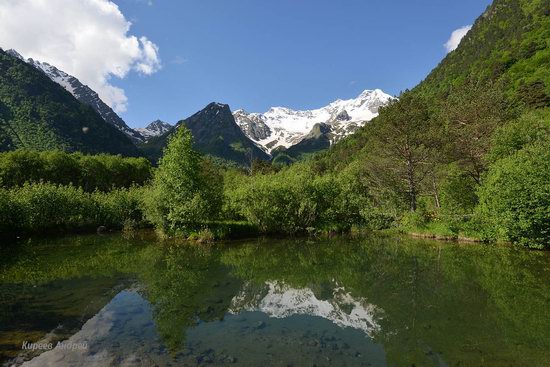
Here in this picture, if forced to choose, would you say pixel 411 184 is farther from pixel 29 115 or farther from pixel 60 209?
pixel 29 115

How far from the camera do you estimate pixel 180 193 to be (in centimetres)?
3422

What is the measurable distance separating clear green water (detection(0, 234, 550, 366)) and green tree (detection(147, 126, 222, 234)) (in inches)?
309

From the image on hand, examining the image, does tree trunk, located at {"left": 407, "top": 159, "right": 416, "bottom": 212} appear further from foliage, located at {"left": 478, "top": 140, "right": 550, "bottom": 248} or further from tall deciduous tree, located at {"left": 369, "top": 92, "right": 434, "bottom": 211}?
foliage, located at {"left": 478, "top": 140, "right": 550, "bottom": 248}

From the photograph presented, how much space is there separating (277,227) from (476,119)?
27032 mm

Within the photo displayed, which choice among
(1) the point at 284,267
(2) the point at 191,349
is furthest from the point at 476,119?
(2) the point at 191,349

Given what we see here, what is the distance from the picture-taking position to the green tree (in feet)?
111

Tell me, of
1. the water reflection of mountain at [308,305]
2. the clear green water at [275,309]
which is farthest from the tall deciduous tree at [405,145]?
the water reflection of mountain at [308,305]

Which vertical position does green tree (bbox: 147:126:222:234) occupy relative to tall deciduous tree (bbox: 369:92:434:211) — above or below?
below

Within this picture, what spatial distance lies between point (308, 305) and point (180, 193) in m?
22.0

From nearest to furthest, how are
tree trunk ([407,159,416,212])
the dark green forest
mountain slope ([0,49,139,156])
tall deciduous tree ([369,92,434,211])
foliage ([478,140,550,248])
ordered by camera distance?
foliage ([478,140,550,248])
the dark green forest
tall deciduous tree ([369,92,434,211])
tree trunk ([407,159,416,212])
mountain slope ([0,49,139,156])

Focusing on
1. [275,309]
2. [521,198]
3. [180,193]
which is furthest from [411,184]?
[275,309]

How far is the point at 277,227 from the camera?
1545 inches

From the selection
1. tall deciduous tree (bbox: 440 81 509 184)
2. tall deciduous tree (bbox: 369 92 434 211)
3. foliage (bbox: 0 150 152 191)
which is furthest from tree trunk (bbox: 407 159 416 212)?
foliage (bbox: 0 150 152 191)

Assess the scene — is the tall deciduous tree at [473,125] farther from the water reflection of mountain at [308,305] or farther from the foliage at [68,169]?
the foliage at [68,169]
